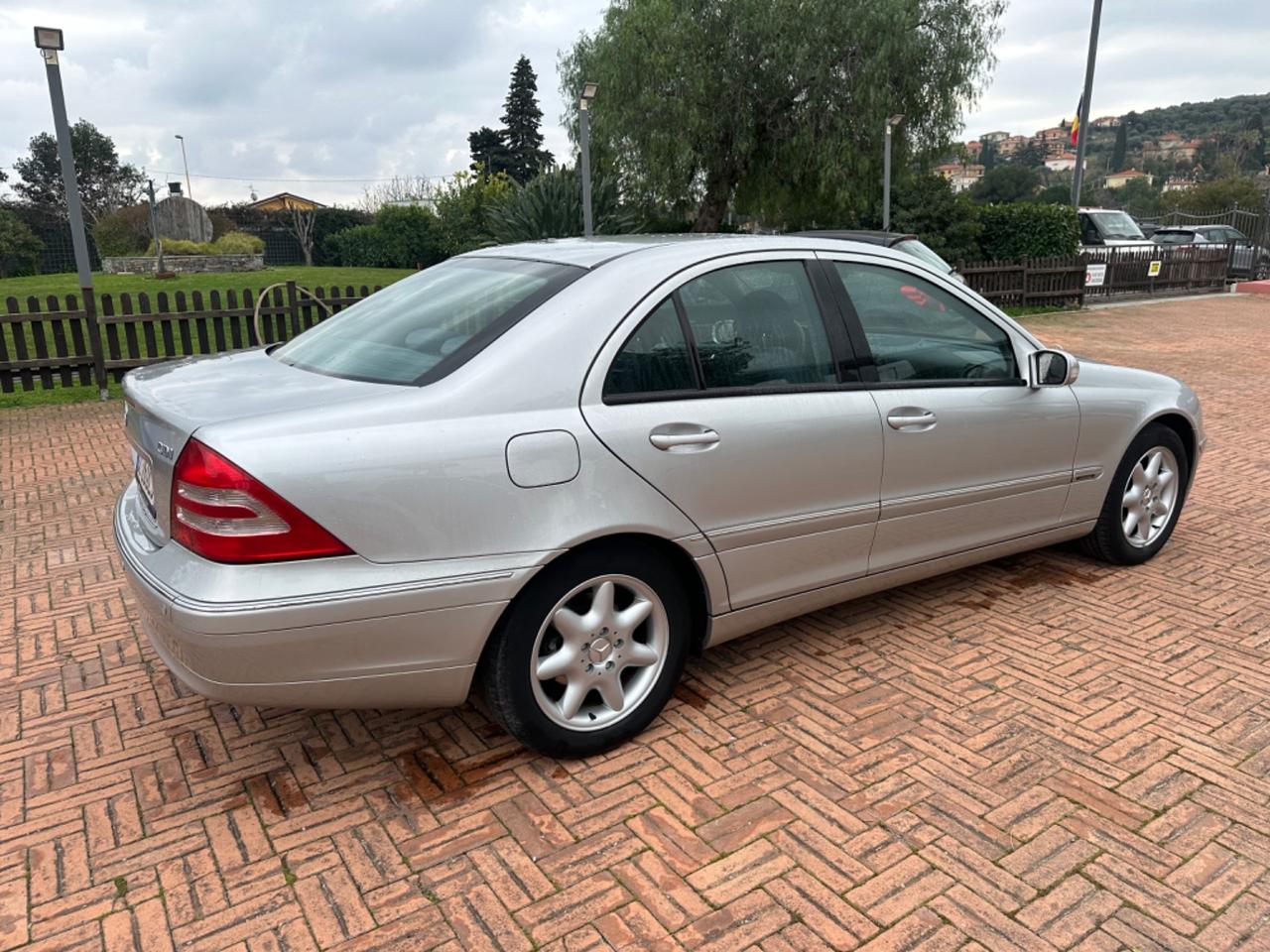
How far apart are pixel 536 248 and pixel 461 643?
161 centimetres

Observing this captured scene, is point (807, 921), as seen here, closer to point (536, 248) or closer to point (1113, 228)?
point (536, 248)

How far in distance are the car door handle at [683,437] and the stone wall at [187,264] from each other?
92.6 feet

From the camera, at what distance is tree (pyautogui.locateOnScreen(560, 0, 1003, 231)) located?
742 inches

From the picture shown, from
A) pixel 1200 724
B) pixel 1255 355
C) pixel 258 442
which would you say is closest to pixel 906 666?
pixel 1200 724

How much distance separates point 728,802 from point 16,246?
3590 centimetres

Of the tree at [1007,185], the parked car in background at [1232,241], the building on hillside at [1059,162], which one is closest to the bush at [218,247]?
the parked car in background at [1232,241]

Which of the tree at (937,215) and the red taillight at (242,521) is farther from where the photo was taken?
the tree at (937,215)

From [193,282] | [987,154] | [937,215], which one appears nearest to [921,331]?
[937,215]

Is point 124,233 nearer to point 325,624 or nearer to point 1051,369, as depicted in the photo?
point 1051,369

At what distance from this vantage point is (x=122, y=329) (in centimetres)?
1013

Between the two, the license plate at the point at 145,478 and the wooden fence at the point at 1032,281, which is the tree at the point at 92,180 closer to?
the wooden fence at the point at 1032,281

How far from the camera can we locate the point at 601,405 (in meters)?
2.71

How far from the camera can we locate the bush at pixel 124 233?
3128 cm

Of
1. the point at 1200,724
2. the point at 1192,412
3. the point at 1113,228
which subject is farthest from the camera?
the point at 1113,228
